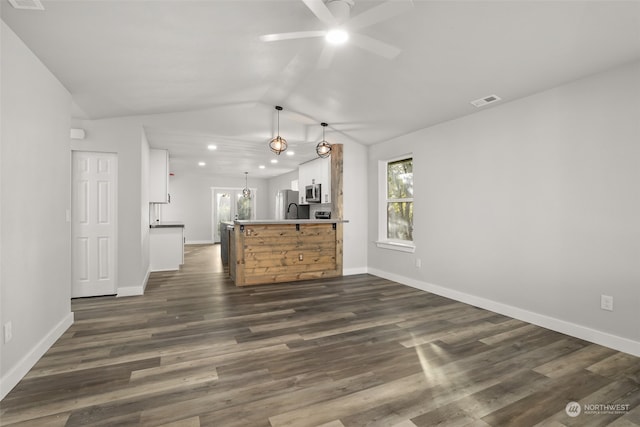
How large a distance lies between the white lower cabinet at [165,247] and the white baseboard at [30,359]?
3158 mm

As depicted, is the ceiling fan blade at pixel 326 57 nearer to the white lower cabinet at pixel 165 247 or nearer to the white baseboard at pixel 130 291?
the white baseboard at pixel 130 291

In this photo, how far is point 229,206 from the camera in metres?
12.0

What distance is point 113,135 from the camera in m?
4.24

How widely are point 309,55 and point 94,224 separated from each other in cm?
358

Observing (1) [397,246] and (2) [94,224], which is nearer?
(2) [94,224]

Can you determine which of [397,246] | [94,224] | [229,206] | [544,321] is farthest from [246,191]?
[544,321]

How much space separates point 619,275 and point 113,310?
16.7 ft

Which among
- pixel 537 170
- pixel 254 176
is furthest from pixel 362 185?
pixel 254 176

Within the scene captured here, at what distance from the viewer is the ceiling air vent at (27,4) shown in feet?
5.94

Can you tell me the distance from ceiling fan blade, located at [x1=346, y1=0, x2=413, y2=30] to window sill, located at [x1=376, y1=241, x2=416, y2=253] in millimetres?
3345

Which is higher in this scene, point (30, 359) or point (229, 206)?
point (229, 206)

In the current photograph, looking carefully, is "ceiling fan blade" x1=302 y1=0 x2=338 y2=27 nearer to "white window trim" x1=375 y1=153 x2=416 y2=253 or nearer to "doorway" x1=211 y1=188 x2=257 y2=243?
"white window trim" x1=375 y1=153 x2=416 y2=253

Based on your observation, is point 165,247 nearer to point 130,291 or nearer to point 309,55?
point 130,291

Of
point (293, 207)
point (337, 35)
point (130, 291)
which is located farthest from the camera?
point (293, 207)
